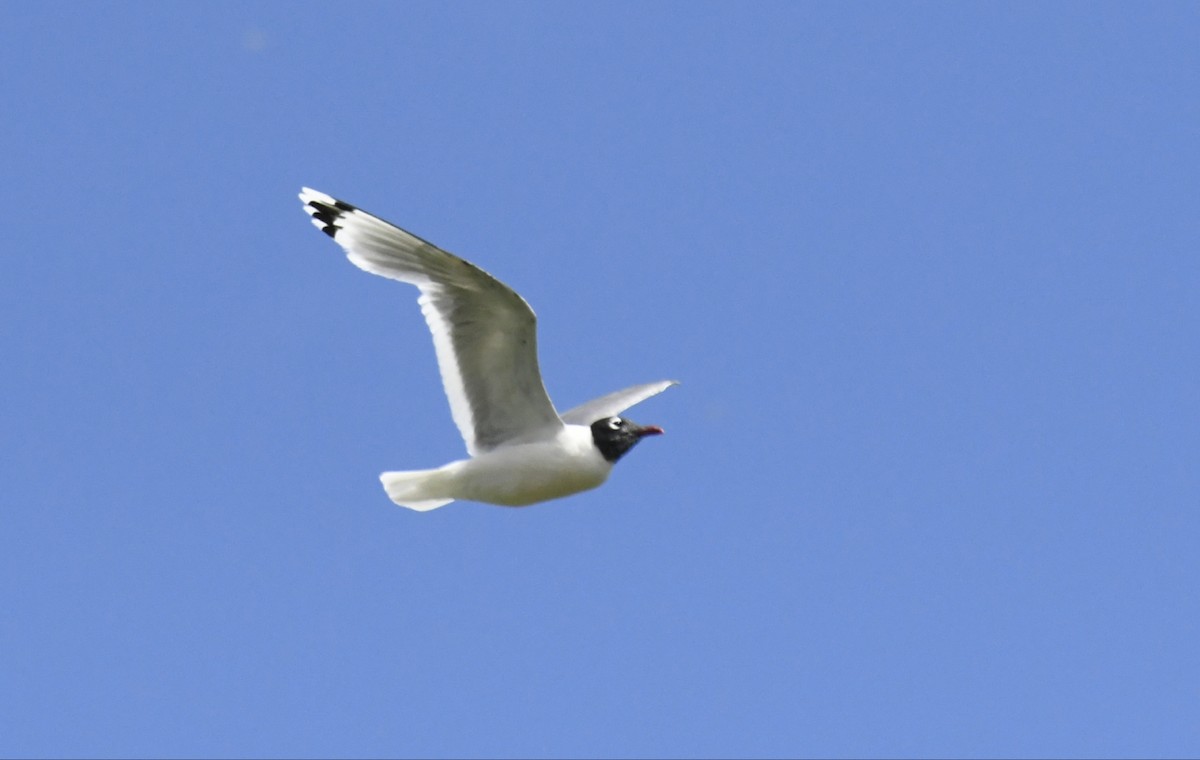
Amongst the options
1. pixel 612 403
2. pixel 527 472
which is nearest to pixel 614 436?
pixel 527 472

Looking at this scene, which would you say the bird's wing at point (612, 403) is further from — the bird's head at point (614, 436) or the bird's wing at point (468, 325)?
the bird's wing at point (468, 325)

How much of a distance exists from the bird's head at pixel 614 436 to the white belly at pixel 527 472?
0.12 m

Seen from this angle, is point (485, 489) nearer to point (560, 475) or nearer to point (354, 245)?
point (560, 475)

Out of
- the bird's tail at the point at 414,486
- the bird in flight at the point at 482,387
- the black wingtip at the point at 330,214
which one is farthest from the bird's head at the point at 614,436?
the black wingtip at the point at 330,214

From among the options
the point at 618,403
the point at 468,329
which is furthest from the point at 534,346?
the point at 618,403

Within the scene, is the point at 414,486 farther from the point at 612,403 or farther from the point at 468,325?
the point at 612,403

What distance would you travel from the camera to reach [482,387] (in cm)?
1091

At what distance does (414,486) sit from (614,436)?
1159mm

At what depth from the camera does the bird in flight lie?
10.6 m

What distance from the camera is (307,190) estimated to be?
36.2 feet

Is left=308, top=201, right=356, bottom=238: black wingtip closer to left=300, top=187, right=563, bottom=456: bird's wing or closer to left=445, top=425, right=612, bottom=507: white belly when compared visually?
left=300, top=187, right=563, bottom=456: bird's wing

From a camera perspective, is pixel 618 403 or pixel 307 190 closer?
pixel 307 190

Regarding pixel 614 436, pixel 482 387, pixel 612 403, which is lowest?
pixel 614 436

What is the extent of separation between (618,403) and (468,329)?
2.36 metres
